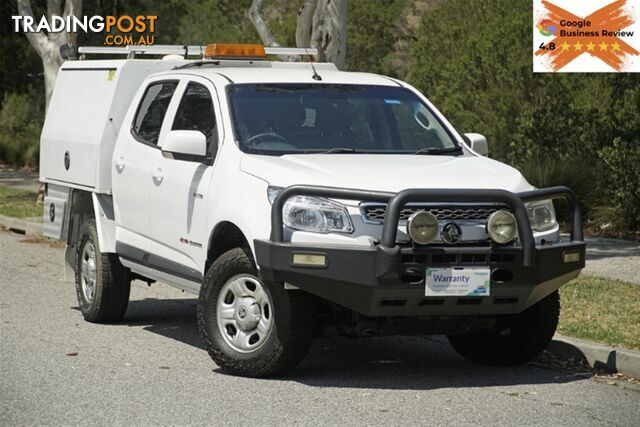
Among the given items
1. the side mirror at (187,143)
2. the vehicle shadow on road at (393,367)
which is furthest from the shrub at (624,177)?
the side mirror at (187,143)

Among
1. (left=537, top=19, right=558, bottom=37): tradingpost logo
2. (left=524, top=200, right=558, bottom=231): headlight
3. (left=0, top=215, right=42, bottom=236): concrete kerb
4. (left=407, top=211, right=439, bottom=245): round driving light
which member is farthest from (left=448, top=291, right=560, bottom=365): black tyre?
(left=537, top=19, right=558, bottom=37): tradingpost logo

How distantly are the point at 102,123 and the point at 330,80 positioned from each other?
2.16m

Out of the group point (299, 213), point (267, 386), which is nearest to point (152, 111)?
point (299, 213)

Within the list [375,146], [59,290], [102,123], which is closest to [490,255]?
[375,146]

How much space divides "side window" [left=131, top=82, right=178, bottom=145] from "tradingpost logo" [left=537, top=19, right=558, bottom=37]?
12.2m

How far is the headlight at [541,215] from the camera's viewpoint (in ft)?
28.3

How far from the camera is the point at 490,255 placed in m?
8.16

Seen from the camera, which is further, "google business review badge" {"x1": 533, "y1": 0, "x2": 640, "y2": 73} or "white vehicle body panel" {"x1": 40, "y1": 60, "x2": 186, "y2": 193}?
"google business review badge" {"x1": 533, "y1": 0, "x2": 640, "y2": 73}

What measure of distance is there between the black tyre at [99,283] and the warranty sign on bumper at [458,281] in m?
3.59

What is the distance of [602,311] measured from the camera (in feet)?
35.4

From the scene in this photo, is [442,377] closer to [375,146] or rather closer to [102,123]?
[375,146]

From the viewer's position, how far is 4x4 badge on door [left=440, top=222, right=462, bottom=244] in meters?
8.09

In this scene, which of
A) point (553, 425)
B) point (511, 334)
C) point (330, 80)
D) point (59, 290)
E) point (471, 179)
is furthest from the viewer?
point (59, 290)

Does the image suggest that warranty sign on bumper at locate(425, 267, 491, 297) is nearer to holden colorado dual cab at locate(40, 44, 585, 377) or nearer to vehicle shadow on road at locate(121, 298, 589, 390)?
holden colorado dual cab at locate(40, 44, 585, 377)
